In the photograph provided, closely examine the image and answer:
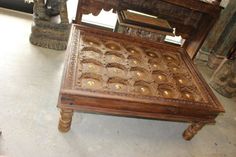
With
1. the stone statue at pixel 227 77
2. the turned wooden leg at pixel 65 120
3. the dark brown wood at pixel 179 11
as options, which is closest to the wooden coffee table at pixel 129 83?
the turned wooden leg at pixel 65 120

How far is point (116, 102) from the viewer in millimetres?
1306

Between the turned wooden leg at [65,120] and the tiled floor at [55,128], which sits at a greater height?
the turned wooden leg at [65,120]

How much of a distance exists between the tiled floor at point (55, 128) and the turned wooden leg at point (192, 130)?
0.17 ft

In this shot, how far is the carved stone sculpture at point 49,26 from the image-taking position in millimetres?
2084

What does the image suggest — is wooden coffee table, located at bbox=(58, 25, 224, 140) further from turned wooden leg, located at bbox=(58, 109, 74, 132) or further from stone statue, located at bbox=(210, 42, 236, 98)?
stone statue, located at bbox=(210, 42, 236, 98)

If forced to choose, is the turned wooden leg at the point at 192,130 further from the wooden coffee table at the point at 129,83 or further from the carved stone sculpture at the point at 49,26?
the carved stone sculpture at the point at 49,26

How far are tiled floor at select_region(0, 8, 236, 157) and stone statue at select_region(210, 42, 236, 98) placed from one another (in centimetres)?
35

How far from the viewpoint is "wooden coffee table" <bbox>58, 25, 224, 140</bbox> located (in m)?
1.30

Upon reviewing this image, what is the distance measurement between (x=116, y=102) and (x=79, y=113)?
1.58ft

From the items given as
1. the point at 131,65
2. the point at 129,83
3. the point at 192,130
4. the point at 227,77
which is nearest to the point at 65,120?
the point at 129,83

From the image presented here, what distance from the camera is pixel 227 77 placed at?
2418 mm

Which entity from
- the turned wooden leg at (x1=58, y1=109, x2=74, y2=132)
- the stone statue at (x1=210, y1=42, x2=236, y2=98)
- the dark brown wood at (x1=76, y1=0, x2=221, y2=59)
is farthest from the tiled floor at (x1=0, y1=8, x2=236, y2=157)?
the dark brown wood at (x1=76, y1=0, x2=221, y2=59)

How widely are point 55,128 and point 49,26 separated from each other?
1036 millimetres

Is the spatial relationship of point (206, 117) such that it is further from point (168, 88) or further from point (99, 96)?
point (99, 96)
